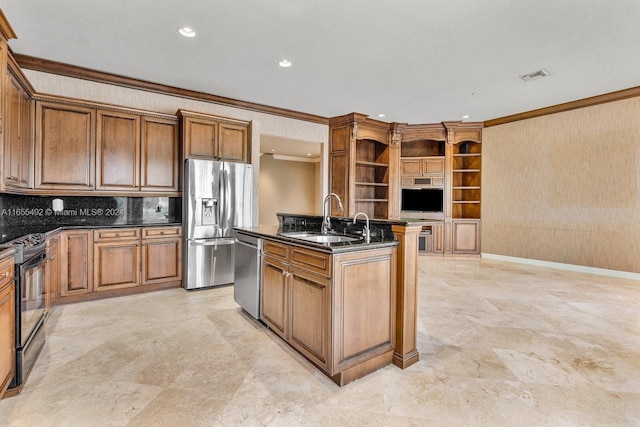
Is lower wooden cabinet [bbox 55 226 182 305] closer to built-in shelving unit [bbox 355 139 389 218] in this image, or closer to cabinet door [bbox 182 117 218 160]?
cabinet door [bbox 182 117 218 160]

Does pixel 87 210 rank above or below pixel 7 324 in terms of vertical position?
above

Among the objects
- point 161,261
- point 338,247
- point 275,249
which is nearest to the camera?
point 338,247

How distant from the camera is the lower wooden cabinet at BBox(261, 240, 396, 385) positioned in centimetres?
201

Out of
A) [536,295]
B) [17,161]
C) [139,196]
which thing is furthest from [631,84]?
[17,161]

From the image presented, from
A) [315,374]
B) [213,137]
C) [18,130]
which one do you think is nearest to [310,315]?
[315,374]

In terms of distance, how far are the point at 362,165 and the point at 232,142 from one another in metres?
3.36

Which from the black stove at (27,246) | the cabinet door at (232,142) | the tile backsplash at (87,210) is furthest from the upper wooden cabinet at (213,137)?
the black stove at (27,246)

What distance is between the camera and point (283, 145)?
317 inches

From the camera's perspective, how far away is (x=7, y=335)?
72.6 inches

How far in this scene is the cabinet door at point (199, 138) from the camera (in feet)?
13.8

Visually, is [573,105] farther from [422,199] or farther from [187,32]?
[187,32]

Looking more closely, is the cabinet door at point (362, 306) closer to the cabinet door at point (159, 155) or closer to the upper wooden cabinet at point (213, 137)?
the upper wooden cabinet at point (213, 137)

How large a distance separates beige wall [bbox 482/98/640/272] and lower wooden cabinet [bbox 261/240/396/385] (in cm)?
494

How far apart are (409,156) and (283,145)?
3085 mm
